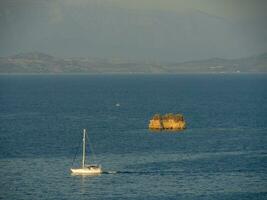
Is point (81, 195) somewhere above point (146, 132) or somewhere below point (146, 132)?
below

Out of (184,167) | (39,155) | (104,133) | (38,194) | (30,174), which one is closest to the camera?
(38,194)

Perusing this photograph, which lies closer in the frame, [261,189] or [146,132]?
[261,189]

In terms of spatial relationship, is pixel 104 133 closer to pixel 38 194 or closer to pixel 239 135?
pixel 239 135

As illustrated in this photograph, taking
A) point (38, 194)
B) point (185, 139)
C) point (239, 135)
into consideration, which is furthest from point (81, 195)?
point (239, 135)

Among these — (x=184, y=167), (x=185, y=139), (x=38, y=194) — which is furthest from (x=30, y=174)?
(x=185, y=139)

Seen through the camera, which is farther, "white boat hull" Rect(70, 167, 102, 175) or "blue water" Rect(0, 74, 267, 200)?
"white boat hull" Rect(70, 167, 102, 175)

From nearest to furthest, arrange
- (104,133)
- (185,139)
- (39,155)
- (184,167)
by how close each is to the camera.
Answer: (184,167)
(39,155)
(185,139)
(104,133)

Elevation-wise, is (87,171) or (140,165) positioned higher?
(140,165)

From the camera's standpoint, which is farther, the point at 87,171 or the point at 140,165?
the point at 140,165

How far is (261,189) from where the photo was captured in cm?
12462

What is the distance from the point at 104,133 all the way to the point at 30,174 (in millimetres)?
62543

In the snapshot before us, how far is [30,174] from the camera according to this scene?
441ft

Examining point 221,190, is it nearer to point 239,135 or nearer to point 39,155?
point 39,155

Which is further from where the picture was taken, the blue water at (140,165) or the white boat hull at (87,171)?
the white boat hull at (87,171)
